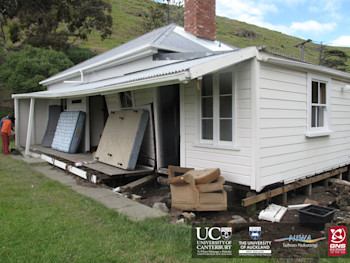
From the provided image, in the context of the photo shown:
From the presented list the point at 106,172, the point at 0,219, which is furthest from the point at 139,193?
the point at 0,219

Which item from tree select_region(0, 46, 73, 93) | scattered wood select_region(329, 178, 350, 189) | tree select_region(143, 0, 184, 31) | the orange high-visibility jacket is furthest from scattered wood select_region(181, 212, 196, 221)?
tree select_region(143, 0, 184, 31)

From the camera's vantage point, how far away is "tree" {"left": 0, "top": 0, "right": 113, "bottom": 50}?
2595 cm

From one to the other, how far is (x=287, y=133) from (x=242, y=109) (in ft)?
4.09

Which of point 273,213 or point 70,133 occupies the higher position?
point 70,133

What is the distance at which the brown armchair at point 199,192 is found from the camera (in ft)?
15.7

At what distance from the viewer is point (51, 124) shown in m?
12.4

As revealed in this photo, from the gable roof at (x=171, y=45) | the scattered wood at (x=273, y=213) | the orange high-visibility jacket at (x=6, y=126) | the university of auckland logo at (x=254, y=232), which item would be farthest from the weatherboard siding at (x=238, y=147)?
the orange high-visibility jacket at (x=6, y=126)

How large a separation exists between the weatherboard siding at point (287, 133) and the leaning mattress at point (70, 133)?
22.7 ft

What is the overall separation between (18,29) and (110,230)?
29138 mm

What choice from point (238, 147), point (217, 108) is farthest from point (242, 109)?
point (238, 147)

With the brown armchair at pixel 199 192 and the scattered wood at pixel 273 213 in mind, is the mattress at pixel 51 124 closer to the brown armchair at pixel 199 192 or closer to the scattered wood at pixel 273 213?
the brown armchair at pixel 199 192

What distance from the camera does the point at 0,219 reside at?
13.7 ft

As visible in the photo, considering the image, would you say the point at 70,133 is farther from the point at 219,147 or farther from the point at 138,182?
the point at 219,147

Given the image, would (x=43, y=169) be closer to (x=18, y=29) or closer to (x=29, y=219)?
(x=29, y=219)
